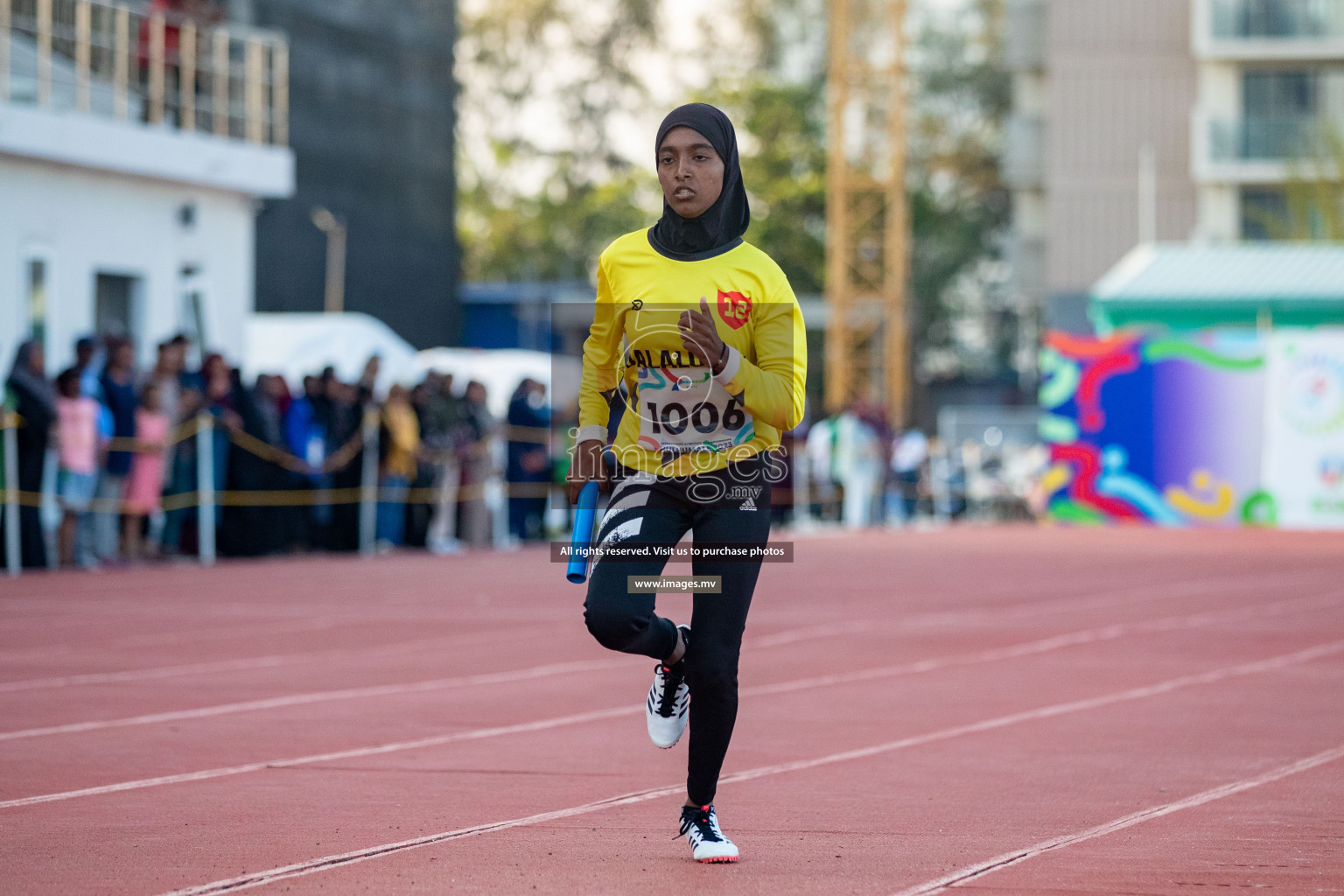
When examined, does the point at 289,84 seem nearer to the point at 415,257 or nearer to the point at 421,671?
the point at 415,257

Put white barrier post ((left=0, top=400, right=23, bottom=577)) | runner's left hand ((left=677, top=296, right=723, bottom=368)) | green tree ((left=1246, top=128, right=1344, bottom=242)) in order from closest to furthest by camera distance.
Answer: runner's left hand ((left=677, top=296, right=723, bottom=368)) < white barrier post ((left=0, top=400, right=23, bottom=577)) < green tree ((left=1246, top=128, right=1344, bottom=242))

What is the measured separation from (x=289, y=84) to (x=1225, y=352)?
68.7 ft

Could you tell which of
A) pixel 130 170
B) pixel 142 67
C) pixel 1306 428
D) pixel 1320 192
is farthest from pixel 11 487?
pixel 1320 192

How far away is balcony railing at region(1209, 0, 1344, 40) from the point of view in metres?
54.0

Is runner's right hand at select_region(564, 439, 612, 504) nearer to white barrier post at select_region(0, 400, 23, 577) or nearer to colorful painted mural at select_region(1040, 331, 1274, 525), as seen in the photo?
white barrier post at select_region(0, 400, 23, 577)

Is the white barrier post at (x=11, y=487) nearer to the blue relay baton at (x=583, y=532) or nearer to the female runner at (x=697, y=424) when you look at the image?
the blue relay baton at (x=583, y=532)

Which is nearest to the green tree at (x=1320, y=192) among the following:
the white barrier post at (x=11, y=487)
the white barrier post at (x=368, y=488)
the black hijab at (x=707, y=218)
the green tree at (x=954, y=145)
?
the green tree at (x=954, y=145)

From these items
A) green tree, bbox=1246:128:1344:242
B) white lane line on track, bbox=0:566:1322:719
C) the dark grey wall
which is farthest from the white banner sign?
the dark grey wall

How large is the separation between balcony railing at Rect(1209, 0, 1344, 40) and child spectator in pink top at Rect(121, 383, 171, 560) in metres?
42.4

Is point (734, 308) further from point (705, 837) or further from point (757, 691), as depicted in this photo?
point (757, 691)

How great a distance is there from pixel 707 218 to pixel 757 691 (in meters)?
4.87

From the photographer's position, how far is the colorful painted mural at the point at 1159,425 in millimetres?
29531

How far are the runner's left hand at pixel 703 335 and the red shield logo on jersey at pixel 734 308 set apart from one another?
165mm

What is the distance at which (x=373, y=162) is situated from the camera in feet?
145
